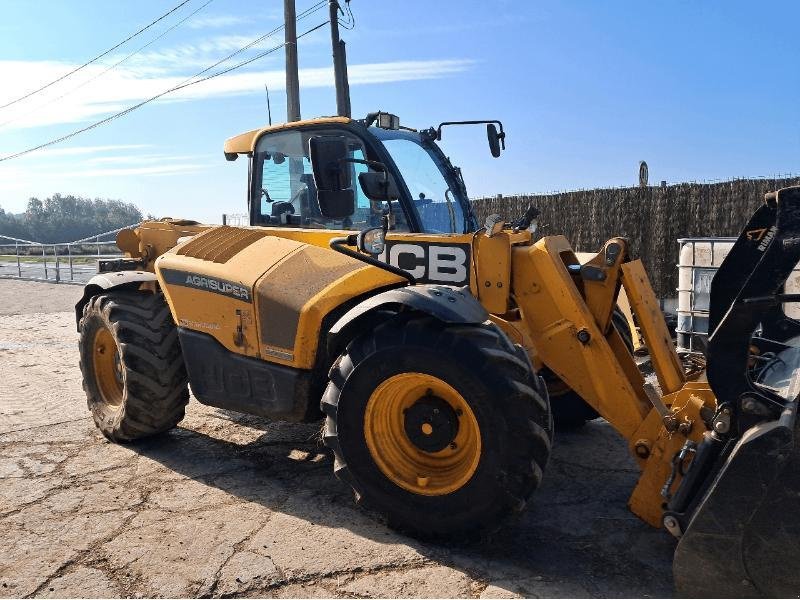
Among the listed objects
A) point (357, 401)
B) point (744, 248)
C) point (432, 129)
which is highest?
point (432, 129)

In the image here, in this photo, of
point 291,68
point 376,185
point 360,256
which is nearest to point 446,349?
point 360,256

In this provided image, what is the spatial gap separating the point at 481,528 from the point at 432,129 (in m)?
2.93

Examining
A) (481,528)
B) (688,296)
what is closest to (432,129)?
(481,528)

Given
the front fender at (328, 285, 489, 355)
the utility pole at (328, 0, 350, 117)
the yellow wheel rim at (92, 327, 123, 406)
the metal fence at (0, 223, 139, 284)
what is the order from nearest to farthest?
the front fender at (328, 285, 489, 355)
the yellow wheel rim at (92, 327, 123, 406)
the utility pole at (328, 0, 350, 117)
the metal fence at (0, 223, 139, 284)

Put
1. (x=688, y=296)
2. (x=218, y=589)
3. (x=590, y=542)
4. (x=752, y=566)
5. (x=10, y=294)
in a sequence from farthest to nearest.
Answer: (x=10, y=294)
(x=688, y=296)
(x=590, y=542)
(x=218, y=589)
(x=752, y=566)

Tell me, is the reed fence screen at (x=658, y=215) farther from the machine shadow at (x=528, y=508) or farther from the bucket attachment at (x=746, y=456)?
the bucket attachment at (x=746, y=456)

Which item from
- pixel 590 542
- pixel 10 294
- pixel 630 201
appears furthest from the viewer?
pixel 10 294

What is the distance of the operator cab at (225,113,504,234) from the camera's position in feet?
12.8

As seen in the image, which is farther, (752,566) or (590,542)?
(590,542)

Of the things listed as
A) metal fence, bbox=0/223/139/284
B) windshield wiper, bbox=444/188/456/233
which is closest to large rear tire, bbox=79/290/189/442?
windshield wiper, bbox=444/188/456/233

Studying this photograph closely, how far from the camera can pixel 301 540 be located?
3461 mm

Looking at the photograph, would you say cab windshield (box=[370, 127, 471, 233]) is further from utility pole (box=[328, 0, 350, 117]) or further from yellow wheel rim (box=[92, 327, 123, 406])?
utility pole (box=[328, 0, 350, 117])

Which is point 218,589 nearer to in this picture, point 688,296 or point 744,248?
point 744,248

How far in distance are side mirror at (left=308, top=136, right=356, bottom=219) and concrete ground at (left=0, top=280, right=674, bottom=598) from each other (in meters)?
1.65
